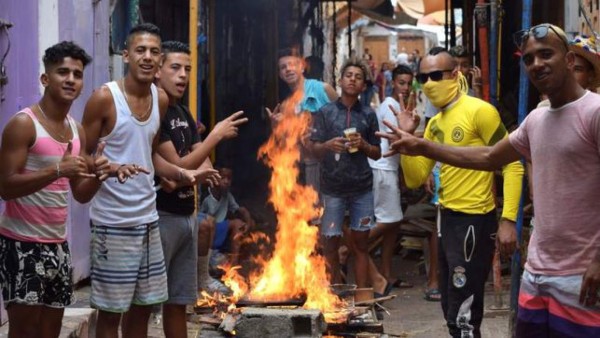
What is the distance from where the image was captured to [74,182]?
19.0ft

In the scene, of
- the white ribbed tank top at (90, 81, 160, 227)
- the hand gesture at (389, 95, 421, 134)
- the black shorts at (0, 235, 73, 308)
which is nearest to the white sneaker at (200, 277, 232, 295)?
the white ribbed tank top at (90, 81, 160, 227)

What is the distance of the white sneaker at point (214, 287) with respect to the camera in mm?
9166

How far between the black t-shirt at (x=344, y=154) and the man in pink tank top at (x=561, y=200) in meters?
4.58

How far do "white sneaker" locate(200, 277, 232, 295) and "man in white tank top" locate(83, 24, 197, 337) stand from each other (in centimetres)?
281

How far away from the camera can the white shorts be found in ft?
33.7

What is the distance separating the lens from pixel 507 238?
20.2 ft

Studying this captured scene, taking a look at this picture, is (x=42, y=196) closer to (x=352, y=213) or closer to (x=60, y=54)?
(x=60, y=54)

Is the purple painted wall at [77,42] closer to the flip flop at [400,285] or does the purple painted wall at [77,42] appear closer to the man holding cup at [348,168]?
the man holding cup at [348,168]

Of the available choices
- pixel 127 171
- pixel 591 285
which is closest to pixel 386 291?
pixel 127 171

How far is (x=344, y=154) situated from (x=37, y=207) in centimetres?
433

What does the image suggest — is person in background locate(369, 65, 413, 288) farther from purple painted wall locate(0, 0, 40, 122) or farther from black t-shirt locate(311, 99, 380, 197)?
purple painted wall locate(0, 0, 40, 122)

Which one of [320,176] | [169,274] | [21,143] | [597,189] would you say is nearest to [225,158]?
[320,176]

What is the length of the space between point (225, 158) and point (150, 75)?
30.6 feet

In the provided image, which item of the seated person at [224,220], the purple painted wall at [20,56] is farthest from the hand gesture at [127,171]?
the seated person at [224,220]
